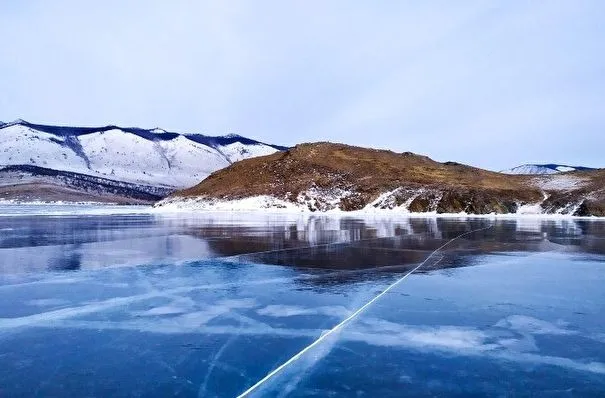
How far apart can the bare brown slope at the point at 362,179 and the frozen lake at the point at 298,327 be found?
42964 millimetres

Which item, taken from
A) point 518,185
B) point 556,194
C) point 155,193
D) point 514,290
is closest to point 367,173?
point 518,185

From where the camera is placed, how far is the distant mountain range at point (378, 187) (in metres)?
51.8

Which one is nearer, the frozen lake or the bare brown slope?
the frozen lake

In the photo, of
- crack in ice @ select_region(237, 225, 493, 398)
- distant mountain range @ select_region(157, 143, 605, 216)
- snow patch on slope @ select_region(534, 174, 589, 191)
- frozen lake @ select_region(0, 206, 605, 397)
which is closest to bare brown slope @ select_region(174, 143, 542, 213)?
distant mountain range @ select_region(157, 143, 605, 216)

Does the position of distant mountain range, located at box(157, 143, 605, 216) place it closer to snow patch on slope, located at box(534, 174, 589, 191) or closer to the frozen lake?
snow patch on slope, located at box(534, 174, 589, 191)

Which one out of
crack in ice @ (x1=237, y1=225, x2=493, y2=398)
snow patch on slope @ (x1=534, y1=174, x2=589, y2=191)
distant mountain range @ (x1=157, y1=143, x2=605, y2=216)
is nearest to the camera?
crack in ice @ (x1=237, y1=225, x2=493, y2=398)

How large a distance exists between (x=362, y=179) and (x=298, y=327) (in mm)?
59858

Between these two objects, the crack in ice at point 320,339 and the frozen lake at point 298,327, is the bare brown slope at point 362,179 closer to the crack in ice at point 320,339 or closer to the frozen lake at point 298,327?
the frozen lake at point 298,327

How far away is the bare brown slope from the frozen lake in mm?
42964

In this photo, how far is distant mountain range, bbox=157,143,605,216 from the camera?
51.8 m

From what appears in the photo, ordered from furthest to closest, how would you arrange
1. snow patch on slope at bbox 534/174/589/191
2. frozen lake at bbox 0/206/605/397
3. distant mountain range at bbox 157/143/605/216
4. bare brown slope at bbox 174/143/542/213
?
snow patch on slope at bbox 534/174/589/191 < bare brown slope at bbox 174/143/542/213 < distant mountain range at bbox 157/143/605/216 < frozen lake at bbox 0/206/605/397

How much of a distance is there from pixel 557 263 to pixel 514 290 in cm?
436

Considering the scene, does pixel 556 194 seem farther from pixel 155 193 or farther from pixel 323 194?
pixel 155 193

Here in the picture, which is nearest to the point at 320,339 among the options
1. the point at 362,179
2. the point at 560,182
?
the point at 362,179
